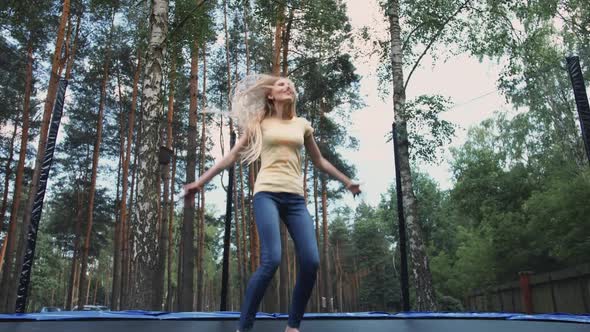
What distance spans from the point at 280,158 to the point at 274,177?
0.31 feet

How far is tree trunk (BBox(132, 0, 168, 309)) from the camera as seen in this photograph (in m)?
4.85

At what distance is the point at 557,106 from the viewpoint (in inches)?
525

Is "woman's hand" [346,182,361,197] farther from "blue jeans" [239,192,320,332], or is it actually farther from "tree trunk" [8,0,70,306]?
"tree trunk" [8,0,70,306]

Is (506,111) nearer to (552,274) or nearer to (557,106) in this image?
(557,106)

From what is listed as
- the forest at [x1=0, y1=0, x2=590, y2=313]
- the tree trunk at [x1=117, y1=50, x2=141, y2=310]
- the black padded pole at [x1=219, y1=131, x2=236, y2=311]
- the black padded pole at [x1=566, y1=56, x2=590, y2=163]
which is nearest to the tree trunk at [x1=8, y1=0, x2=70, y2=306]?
the forest at [x1=0, y1=0, x2=590, y2=313]

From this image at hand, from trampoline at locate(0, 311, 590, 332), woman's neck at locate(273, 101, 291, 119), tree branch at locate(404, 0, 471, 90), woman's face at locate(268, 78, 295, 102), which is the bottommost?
trampoline at locate(0, 311, 590, 332)

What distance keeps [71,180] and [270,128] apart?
16.0 meters

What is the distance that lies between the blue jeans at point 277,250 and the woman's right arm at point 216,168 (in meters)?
0.23

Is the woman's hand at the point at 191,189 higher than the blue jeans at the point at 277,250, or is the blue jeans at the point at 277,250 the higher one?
the woman's hand at the point at 191,189

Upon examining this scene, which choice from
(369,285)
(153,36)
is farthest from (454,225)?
(153,36)

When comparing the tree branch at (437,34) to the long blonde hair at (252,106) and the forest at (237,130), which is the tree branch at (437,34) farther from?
the long blonde hair at (252,106)

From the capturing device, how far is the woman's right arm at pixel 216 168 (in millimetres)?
1946

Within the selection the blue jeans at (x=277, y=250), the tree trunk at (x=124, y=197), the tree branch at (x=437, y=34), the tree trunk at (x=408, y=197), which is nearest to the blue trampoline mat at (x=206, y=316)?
the blue jeans at (x=277, y=250)

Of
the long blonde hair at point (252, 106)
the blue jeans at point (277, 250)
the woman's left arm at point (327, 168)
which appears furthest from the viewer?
the woman's left arm at point (327, 168)
